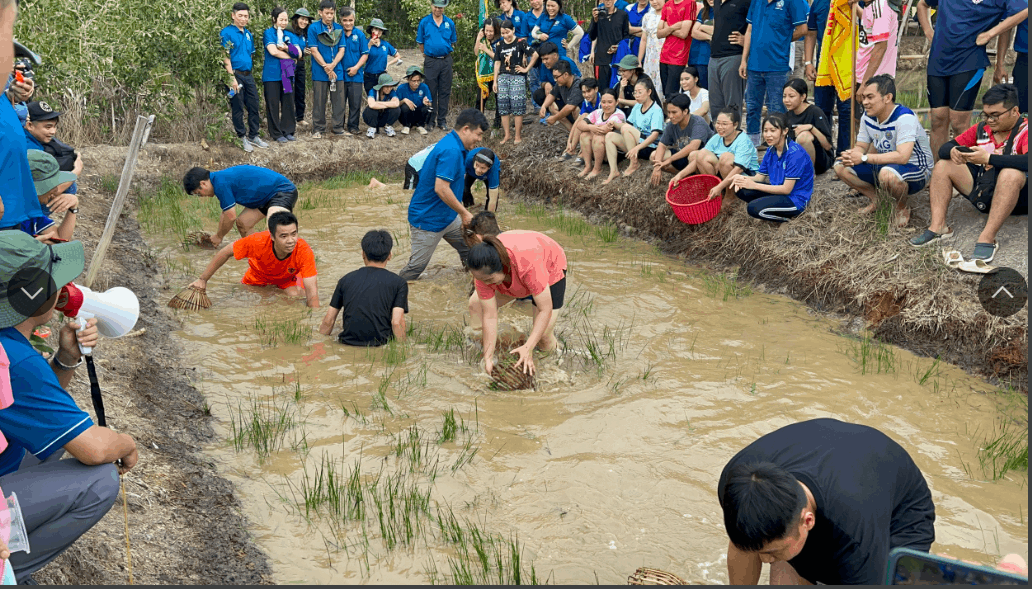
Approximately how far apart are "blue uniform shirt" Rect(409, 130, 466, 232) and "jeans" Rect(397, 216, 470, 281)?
0.07 meters

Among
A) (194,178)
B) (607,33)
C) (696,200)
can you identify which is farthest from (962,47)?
(194,178)

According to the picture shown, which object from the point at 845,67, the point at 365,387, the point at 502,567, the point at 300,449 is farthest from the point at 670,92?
the point at 502,567

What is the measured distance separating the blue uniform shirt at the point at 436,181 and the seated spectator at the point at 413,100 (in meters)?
6.35

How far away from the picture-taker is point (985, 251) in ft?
21.0

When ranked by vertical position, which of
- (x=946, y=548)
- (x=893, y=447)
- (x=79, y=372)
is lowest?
(x=946, y=548)

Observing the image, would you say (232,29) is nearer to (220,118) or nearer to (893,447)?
(220,118)

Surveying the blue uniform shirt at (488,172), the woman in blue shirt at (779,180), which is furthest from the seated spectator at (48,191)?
the woman in blue shirt at (779,180)

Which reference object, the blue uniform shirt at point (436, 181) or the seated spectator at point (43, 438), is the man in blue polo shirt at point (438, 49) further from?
the seated spectator at point (43, 438)

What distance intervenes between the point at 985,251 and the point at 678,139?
12.1 ft

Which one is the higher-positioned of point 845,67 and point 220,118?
point 845,67

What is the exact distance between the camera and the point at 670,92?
1033 centimetres

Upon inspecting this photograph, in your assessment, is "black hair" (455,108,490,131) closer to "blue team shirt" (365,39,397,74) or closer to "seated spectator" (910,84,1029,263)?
"seated spectator" (910,84,1029,263)

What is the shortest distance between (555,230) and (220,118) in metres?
5.82

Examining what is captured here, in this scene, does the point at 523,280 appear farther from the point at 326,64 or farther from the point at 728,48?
the point at 326,64
